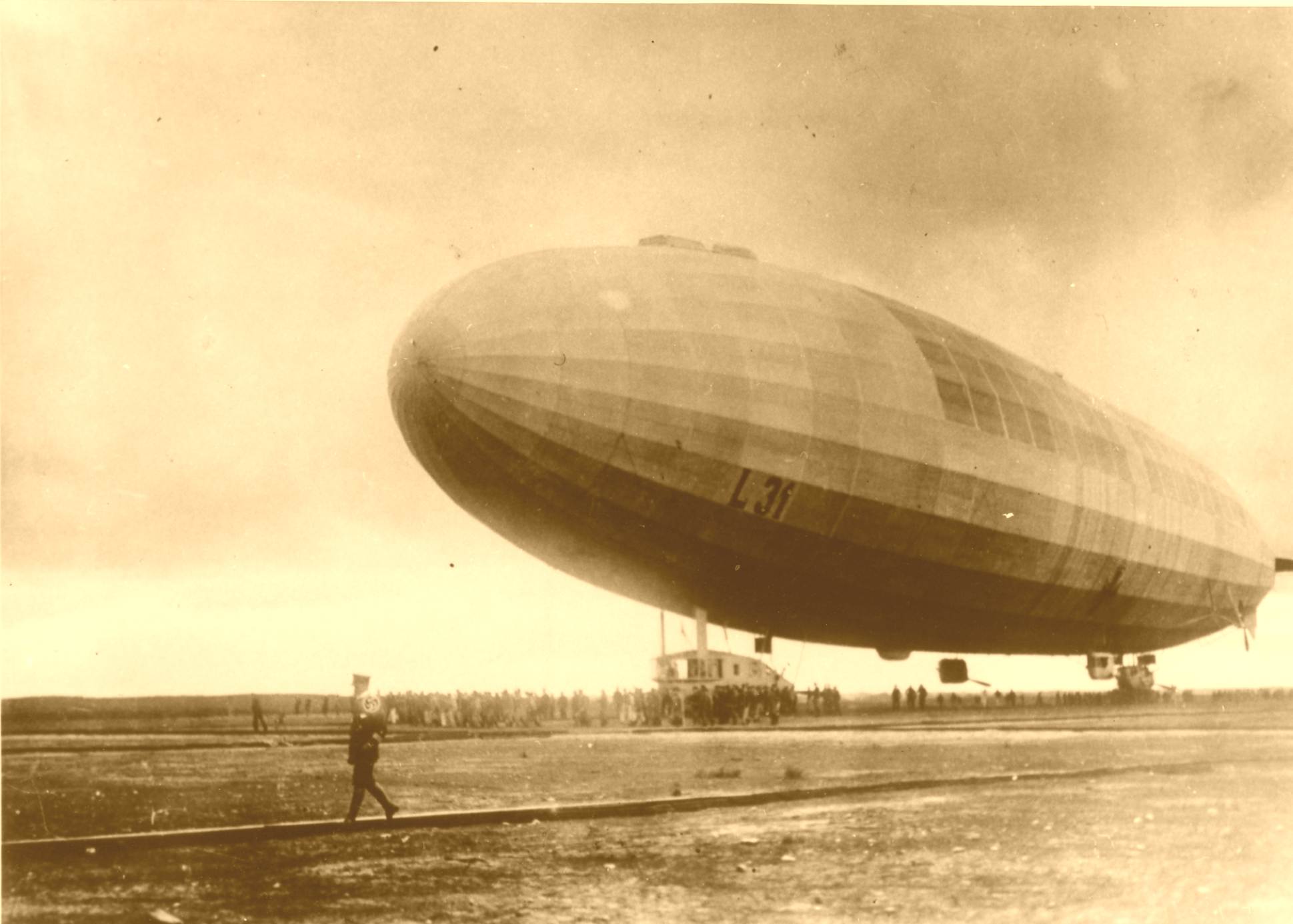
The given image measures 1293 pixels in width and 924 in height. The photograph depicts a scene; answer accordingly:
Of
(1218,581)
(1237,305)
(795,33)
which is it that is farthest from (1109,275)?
(1218,581)

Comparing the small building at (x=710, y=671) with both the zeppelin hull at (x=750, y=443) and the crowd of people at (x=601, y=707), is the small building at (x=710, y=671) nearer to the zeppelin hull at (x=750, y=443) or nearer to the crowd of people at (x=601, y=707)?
the crowd of people at (x=601, y=707)

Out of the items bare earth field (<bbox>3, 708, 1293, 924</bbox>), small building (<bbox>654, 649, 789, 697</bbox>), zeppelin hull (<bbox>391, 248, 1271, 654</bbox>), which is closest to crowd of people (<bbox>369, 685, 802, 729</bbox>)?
small building (<bbox>654, 649, 789, 697</bbox>)

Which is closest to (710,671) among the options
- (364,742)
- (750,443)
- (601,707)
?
(750,443)

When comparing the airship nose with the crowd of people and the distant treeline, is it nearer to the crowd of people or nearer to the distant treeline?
the crowd of people

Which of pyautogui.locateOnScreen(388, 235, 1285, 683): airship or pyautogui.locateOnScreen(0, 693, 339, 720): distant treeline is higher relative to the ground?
pyautogui.locateOnScreen(388, 235, 1285, 683): airship

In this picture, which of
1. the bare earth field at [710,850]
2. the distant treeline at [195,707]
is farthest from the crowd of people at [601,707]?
the distant treeline at [195,707]

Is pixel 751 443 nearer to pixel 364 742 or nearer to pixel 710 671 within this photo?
pixel 710 671
